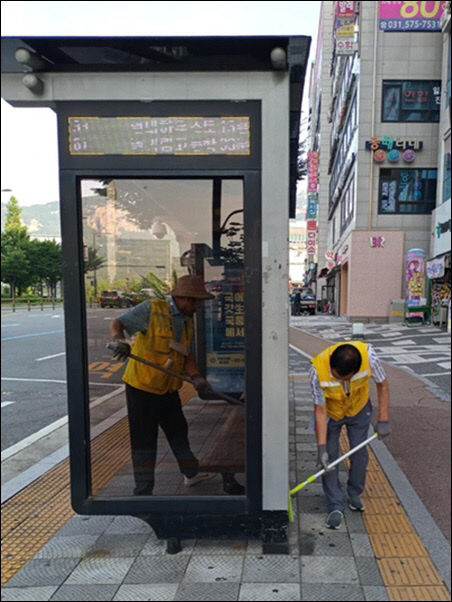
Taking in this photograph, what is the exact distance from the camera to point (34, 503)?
9.41ft

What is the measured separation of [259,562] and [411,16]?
8.07ft

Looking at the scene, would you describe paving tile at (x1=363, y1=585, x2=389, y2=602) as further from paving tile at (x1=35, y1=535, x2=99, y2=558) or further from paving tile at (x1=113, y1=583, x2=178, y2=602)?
paving tile at (x1=35, y1=535, x2=99, y2=558)

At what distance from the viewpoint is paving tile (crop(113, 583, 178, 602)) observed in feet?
6.20

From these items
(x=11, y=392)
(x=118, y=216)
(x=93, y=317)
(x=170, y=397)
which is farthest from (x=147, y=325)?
(x=11, y=392)

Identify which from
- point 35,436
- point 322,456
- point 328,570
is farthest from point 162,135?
point 35,436

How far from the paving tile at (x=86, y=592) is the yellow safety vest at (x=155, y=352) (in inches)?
40.4

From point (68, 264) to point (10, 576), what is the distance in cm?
165

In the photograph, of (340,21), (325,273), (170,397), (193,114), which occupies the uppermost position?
(340,21)

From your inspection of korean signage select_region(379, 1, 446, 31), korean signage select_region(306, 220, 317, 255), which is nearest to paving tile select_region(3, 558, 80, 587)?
korean signage select_region(379, 1, 446, 31)

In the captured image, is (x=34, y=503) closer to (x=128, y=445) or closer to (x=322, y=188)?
(x=128, y=445)

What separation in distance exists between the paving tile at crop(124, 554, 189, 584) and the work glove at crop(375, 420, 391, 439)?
4.06 ft

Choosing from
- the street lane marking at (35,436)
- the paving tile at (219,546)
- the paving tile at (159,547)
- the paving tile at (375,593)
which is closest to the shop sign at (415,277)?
the paving tile at (375,593)

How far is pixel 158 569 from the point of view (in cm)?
211

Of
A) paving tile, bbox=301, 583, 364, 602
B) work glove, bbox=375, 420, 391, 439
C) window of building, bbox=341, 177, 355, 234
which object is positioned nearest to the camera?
window of building, bbox=341, 177, 355, 234
